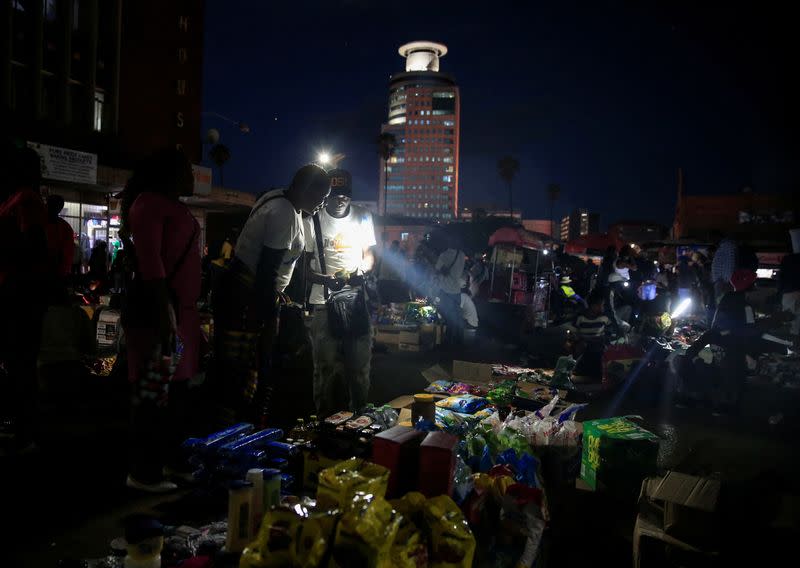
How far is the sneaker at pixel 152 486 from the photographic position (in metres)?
3.13

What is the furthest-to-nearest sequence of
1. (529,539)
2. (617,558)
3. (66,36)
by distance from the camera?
(66,36), (617,558), (529,539)

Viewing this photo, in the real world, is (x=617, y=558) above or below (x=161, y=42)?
below

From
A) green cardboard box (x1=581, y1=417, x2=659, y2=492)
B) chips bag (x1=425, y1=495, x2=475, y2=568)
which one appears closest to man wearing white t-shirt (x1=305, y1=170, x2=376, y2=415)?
green cardboard box (x1=581, y1=417, x2=659, y2=492)

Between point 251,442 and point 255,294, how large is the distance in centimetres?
102

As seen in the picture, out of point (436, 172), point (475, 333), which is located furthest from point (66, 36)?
point (436, 172)

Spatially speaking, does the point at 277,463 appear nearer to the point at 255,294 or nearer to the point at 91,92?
the point at 255,294

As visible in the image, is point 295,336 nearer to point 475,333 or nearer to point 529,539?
point 529,539

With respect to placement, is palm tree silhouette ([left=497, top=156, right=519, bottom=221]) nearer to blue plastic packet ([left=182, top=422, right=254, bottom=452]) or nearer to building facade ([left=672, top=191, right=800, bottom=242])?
building facade ([left=672, top=191, right=800, bottom=242])

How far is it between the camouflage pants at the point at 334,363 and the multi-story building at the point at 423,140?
5475 inches

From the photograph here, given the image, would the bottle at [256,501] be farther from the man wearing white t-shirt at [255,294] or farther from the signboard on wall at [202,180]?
the signboard on wall at [202,180]

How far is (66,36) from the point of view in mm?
19219

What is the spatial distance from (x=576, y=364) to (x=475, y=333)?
516cm

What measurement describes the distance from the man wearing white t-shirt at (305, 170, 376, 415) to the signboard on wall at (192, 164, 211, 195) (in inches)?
629

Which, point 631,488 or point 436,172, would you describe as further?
point 436,172
